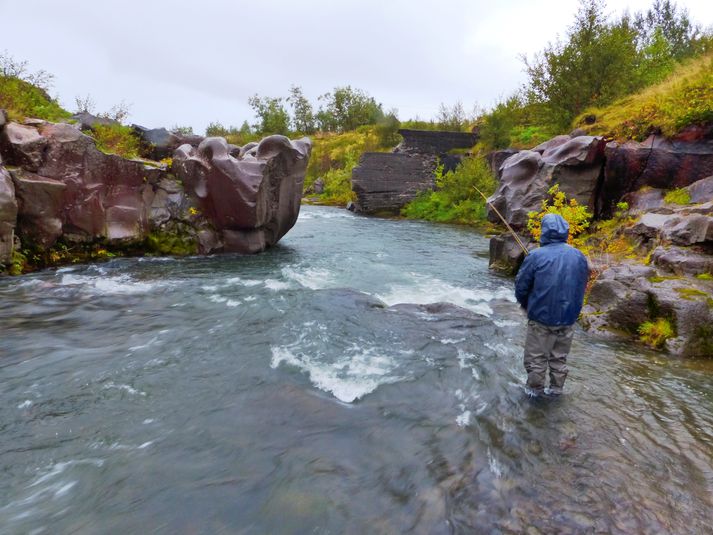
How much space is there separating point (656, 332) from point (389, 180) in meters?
24.3

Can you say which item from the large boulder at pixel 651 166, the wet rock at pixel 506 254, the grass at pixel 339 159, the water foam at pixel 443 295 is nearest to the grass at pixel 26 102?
the water foam at pixel 443 295

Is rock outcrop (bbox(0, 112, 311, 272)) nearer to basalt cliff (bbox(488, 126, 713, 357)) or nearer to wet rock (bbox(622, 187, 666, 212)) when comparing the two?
basalt cliff (bbox(488, 126, 713, 357))

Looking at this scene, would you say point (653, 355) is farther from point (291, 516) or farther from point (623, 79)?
point (623, 79)

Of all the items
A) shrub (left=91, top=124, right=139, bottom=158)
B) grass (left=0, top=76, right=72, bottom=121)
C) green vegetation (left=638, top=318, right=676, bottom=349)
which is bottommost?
green vegetation (left=638, top=318, right=676, bottom=349)

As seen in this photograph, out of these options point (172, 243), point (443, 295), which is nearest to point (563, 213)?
point (443, 295)

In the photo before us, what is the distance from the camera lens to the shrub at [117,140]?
12164 mm

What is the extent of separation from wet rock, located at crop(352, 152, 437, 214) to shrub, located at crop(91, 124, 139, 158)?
16037mm

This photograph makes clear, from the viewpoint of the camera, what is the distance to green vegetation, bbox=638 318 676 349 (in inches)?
235

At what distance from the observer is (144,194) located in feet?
38.7

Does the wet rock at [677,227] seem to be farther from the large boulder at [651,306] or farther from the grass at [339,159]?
the grass at [339,159]

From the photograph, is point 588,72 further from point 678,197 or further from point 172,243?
point 172,243

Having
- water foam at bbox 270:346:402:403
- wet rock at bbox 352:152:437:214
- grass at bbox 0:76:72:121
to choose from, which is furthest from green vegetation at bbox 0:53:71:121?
wet rock at bbox 352:152:437:214

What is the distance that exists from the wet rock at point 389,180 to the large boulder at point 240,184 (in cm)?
1515

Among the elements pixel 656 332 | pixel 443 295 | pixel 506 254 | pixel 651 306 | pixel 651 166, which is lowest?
pixel 443 295
